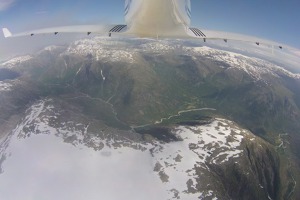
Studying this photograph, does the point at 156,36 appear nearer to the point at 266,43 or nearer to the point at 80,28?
the point at 80,28

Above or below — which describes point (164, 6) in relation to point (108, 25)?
above

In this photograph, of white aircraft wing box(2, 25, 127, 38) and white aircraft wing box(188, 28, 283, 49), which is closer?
white aircraft wing box(188, 28, 283, 49)

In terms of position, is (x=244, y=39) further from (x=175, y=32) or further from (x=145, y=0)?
(x=145, y=0)

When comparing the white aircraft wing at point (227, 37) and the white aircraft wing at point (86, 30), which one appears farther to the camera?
the white aircraft wing at point (86, 30)

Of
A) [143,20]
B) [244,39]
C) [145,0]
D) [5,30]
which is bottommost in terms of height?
[5,30]

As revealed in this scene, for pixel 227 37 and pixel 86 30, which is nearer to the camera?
pixel 227 37

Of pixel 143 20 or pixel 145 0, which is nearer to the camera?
pixel 145 0

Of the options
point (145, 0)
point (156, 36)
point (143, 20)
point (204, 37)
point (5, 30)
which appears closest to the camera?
point (145, 0)

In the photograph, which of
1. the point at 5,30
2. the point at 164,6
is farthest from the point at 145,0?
the point at 5,30

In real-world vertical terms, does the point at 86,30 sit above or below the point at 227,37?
below

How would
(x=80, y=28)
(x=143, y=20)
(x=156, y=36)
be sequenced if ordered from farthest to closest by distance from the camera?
(x=80, y=28)
(x=156, y=36)
(x=143, y=20)
